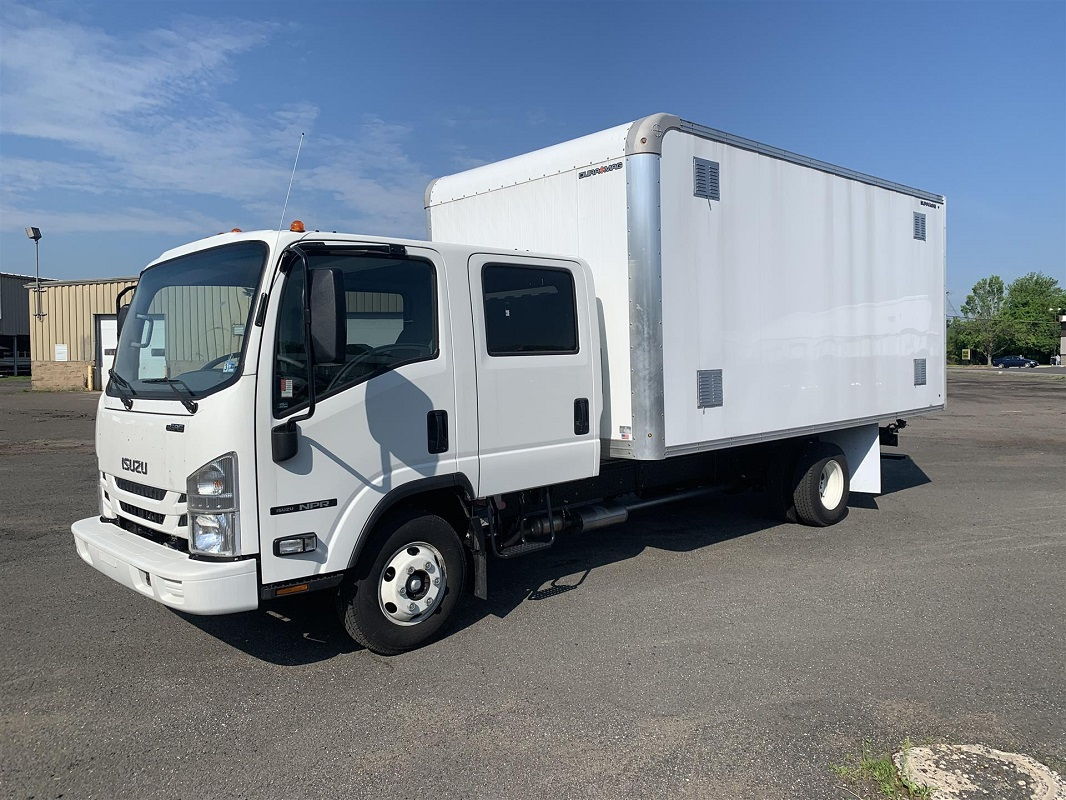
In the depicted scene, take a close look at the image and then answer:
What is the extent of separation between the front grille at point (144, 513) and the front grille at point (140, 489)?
0.09m

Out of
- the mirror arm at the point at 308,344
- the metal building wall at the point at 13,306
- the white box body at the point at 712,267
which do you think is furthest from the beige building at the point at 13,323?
the mirror arm at the point at 308,344

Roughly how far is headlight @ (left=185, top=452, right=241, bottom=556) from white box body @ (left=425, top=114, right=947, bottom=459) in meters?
2.83

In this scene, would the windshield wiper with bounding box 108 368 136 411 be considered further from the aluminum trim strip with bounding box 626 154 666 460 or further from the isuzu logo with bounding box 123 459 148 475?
the aluminum trim strip with bounding box 626 154 666 460

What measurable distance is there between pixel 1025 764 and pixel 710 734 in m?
1.37

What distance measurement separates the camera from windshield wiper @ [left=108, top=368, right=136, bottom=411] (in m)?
4.75

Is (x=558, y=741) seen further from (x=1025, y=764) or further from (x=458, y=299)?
(x=458, y=299)

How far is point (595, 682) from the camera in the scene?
4.57m

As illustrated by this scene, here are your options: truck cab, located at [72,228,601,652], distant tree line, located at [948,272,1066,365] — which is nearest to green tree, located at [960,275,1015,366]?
distant tree line, located at [948,272,1066,365]

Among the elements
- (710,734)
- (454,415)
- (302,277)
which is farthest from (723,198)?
(710,734)

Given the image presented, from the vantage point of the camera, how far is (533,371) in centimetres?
549

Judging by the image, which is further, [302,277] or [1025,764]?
[302,277]

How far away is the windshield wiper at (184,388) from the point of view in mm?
4188

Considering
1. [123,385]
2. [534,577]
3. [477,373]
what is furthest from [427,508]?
[123,385]

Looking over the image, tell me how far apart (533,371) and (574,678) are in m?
1.97
